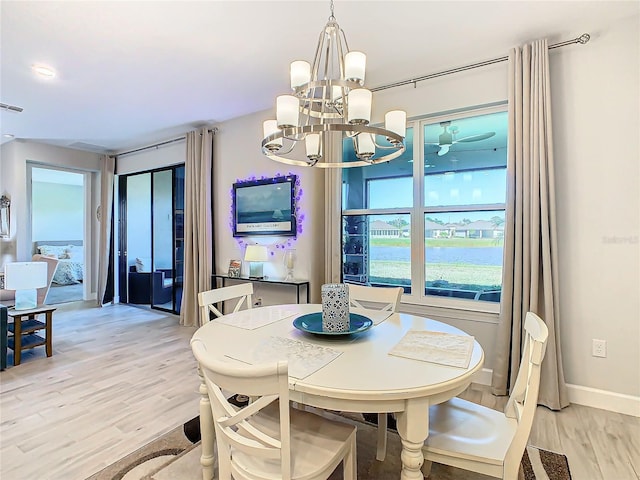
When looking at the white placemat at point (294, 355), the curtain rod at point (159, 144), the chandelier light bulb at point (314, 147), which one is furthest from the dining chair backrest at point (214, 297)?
the curtain rod at point (159, 144)

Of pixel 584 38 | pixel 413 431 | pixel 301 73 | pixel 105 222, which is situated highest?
pixel 584 38

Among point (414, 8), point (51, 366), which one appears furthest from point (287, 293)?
point (414, 8)

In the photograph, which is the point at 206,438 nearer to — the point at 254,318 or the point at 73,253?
the point at 254,318

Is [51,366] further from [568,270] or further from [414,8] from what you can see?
[568,270]

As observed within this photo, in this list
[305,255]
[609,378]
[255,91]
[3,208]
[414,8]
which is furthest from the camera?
[3,208]

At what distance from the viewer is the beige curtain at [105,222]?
19.1 ft

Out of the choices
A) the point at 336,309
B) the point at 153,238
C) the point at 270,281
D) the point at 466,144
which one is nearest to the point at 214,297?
the point at 336,309

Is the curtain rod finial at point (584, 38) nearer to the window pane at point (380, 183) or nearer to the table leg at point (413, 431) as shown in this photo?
the window pane at point (380, 183)

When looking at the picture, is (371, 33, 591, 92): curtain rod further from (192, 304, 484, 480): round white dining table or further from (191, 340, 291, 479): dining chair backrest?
(191, 340, 291, 479): dining chair backrest

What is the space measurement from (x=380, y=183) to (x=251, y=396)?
2757 millimetres

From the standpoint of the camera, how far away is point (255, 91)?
135 inches

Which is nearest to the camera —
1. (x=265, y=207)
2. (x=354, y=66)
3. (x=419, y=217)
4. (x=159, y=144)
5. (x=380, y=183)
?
(x=354, y=66)

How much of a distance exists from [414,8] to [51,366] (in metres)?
4.23

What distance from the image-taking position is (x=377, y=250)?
11.6ft
